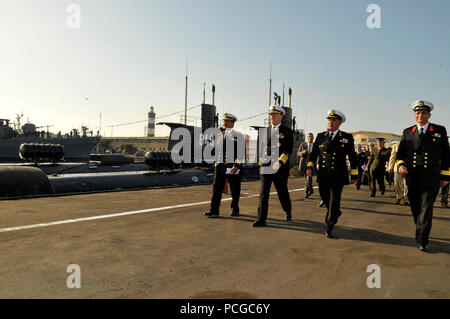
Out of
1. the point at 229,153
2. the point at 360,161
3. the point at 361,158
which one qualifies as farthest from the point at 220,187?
the point at 361,158

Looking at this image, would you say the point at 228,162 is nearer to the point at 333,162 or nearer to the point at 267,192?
the point at 267,192

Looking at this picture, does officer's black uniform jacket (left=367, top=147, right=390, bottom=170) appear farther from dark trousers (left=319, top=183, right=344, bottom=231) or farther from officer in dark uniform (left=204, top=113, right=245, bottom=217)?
dark trousers (left=319, top=183, right=344, bottom=231)

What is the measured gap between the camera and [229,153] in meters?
6.81

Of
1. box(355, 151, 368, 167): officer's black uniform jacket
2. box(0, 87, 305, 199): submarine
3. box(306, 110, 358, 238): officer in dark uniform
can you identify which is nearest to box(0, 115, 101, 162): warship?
box(0, 87, 305, 199): submarine

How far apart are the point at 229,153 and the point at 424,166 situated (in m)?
3.49

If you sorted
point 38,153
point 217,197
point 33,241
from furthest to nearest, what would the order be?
point 38,153 < point 217,197 < point 33,241

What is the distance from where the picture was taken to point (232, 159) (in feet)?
22.2

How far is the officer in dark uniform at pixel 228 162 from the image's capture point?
669cm

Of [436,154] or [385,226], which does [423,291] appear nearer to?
[436,154]

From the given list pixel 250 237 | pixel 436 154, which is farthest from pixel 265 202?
pixel 436 154

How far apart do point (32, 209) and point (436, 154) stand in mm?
7529

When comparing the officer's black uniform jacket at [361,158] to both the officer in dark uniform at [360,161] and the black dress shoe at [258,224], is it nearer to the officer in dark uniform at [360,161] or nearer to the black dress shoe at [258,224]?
the officer in dark uniform at [360,161]

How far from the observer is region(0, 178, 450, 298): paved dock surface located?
301 cm

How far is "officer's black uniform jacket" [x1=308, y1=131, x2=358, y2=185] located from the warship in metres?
39.3
